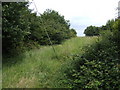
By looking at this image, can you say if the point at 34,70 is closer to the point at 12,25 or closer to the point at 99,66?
the point at 12,25

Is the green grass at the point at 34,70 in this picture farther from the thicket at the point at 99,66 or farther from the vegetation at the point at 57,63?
the thicket at the point at 99,66

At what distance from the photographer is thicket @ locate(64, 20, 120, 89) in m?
3.78

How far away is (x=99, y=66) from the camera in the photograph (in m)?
4.12

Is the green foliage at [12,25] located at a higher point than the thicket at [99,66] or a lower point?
higher

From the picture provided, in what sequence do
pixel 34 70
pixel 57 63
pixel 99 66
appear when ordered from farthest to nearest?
pixel 57 63, pixel 34 70, pixel 99 66

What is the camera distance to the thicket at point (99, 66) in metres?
3.78

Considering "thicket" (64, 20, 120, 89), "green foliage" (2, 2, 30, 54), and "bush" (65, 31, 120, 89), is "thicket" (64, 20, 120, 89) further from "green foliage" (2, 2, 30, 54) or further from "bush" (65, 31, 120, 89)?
"green foliage" (2, 2, 30, 54)

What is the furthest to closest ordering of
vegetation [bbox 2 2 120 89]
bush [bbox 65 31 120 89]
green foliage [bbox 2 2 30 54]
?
green foliage [bbox 2 2 30 54]
vegetation [bbox 2 2 120 89]
bush [bbox 65 31 120 89]

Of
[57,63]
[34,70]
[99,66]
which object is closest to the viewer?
[99,66]

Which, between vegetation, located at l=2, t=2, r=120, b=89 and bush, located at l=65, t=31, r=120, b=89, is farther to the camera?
vegetation, located at l=2, t=2, r=120, b=89

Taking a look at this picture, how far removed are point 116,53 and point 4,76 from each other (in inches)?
147

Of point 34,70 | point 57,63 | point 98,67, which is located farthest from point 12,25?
point 98,67

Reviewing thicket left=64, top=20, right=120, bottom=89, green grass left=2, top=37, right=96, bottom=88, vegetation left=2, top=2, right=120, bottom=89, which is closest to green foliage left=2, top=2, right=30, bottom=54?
vegetation left=2, top=2, right=120, bottom=89

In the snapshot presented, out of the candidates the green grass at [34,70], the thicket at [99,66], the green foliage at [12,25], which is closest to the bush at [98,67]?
the thicket at [99,66]
